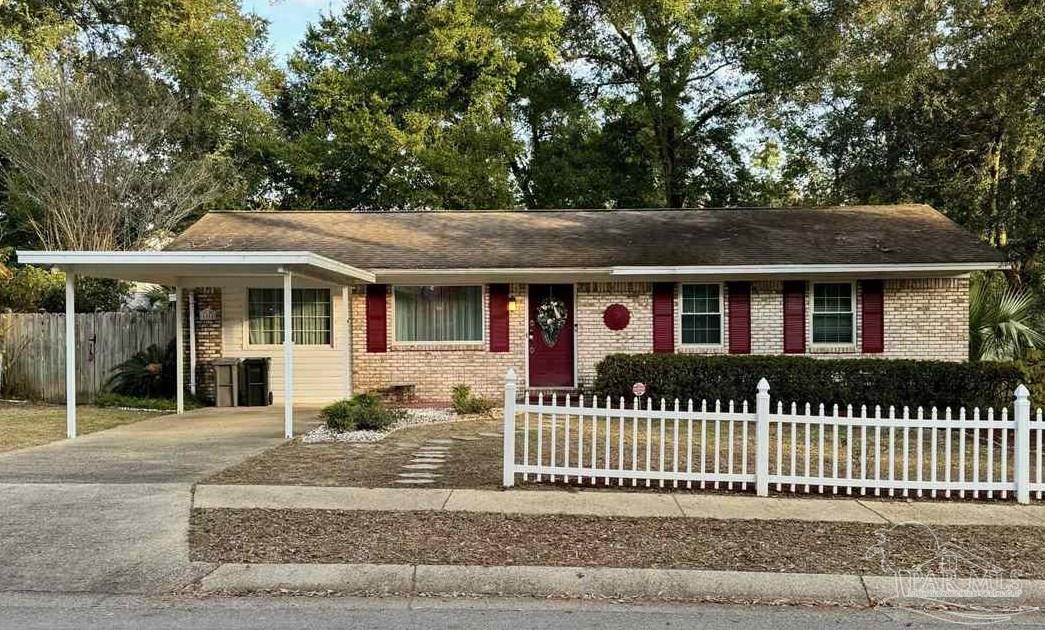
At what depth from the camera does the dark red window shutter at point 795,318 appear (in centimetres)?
1516

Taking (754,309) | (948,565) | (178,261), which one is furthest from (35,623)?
(754,309)

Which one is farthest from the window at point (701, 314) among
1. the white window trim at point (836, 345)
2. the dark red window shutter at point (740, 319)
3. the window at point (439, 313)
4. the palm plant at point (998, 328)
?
the palm plant at point (998, 328)

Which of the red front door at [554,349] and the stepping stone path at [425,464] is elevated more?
the red front door at [554,349]

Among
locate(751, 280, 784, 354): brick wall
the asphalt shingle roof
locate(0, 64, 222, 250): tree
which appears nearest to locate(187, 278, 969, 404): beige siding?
locate(751, 280, 784, 354): brick wall

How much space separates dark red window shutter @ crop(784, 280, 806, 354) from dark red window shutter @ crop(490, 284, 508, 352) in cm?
537

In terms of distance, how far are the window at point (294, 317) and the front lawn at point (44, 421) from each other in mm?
2574

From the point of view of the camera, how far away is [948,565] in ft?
17.7

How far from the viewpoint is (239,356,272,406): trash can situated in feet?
48.2

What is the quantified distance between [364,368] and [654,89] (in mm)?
17165

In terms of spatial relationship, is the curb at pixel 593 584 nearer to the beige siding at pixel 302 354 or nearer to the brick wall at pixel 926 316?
the beige siding at pixel 302 354

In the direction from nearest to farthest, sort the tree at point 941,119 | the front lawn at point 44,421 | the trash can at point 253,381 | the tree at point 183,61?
the front lawn at point 44,421 → the tree at point 941,119 → the trash can at point 253,381 → the tree at point 183,61

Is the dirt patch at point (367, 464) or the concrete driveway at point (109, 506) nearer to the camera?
the concrete driveway at point (109, 506)

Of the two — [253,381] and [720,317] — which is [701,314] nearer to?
[720,317]

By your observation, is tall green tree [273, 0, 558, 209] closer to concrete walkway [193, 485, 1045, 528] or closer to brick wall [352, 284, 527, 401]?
brick wall [352, 284, 527, 401]
